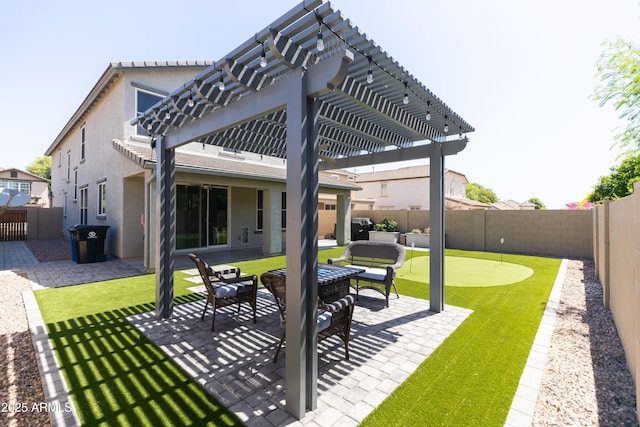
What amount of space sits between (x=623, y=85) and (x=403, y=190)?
70.9 ft

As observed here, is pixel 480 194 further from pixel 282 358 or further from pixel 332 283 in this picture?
pixel 282 358

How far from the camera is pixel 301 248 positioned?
2.57 m

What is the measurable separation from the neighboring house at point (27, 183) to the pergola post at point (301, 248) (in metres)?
40.0

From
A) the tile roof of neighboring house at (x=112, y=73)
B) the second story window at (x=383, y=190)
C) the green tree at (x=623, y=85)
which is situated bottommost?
the second story window at (x=383, y=190)

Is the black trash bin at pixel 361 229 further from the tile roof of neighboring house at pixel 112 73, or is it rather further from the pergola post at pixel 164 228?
the pergola post at pixel 164 228

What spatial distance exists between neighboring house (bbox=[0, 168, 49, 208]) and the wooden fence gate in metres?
16.6

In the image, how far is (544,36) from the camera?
7961 millimetres

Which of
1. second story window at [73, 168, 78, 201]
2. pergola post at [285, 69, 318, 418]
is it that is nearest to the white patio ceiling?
pergola post at [285, 69, 318, 418]

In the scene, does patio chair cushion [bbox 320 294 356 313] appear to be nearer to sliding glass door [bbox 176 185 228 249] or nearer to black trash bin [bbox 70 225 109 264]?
sliding glass door [bbox 176 185 228 249]

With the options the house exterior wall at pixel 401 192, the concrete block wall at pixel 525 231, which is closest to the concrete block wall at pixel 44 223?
the house exterior wall at pixel 401 192

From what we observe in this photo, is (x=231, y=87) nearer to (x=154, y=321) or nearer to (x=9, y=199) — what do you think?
(x=154, y=321)

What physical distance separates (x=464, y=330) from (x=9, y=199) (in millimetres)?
11901

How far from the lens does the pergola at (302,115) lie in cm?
250

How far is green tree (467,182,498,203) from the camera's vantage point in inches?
2700
